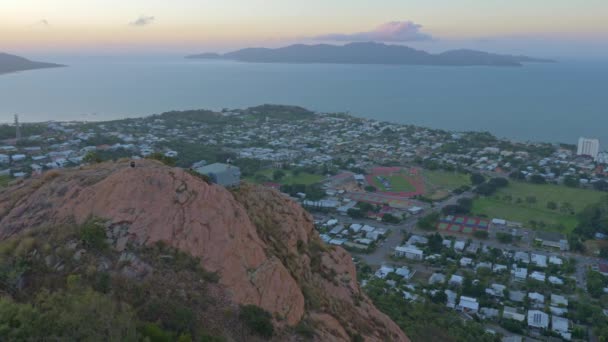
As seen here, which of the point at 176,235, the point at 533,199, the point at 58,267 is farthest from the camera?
the point at 533,199

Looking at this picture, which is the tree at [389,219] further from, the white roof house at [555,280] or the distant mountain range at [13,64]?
the distant mountain range at [13,64]

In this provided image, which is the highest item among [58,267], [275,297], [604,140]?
[58,267]

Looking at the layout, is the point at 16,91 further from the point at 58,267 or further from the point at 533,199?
the point at 58,267

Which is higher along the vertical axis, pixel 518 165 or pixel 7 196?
pixel 7 196

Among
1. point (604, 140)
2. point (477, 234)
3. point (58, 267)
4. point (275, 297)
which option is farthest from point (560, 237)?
point (604, 140)

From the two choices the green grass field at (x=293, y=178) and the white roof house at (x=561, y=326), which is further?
the green grass field at (x=293, y=178)

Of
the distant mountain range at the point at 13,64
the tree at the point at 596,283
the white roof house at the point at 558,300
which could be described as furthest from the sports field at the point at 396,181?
the distant mountain range at the point at 13,64

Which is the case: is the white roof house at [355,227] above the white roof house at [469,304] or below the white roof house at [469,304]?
above

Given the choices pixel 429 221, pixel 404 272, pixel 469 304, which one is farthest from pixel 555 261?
pixel 404 272

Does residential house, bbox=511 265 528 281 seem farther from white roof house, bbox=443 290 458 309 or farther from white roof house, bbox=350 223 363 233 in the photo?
white roof house, bbox=350 223 363 233
